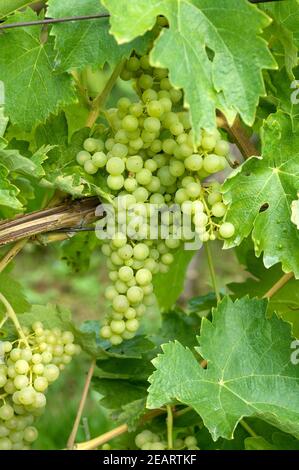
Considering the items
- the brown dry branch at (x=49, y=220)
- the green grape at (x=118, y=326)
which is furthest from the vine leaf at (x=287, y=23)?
the green grape at (x=118, y=326)

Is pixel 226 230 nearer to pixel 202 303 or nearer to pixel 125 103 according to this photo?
pixel 125 103

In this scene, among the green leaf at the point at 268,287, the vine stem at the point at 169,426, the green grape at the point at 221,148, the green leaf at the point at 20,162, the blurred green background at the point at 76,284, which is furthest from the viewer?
the blurred green background at the point at 76,284

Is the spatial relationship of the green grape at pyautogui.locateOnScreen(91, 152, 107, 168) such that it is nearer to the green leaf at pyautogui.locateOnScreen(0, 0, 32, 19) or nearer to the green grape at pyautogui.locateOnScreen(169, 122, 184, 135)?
the green grape at pyautogui.locateOnScreen(169, 122, 184, 135)

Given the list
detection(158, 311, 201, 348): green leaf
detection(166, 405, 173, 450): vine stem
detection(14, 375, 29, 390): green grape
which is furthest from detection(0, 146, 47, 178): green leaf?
detection(158, 311, 201, 348): green leaf

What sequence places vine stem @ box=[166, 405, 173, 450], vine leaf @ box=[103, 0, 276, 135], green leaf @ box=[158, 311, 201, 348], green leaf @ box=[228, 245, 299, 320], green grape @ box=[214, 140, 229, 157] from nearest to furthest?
1. vine leaf @ box=[103, 0, 276, 135]
2. green grape @ box=[214, 140, 229, 157]
3. vine stem @ box=[166, 405, 173, 450]
4. green leaf @ box=[228, 245, 299, 320]
5. green leaf @ box=[158, 311, 201, 348]

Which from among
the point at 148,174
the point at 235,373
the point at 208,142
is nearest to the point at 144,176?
the point at 148,174

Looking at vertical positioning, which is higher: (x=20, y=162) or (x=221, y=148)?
(x=20, y=162)

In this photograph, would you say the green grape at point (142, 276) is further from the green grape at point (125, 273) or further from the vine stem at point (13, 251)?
the vine stem at point (13, 251)
